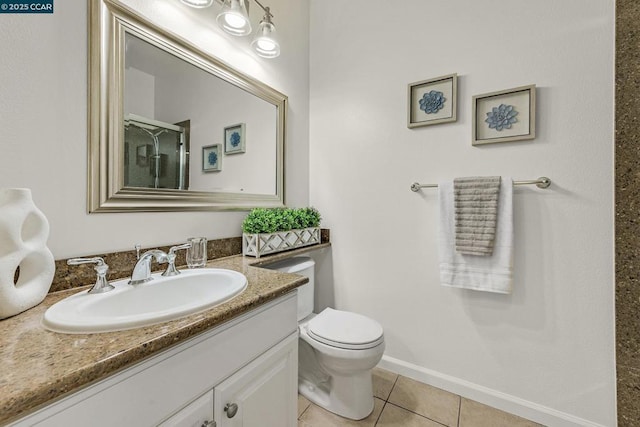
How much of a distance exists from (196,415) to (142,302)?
44cm

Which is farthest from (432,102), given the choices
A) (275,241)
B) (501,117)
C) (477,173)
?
(275,241)

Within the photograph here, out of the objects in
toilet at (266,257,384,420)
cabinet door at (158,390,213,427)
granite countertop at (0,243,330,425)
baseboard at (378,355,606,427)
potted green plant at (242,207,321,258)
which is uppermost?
potted green plant at (242,207,321,258)

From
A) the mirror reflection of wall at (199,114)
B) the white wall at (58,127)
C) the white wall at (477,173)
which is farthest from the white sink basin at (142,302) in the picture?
the white wall at (477,173)

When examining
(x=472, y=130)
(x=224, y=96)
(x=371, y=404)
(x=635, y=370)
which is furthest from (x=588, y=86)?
(x=371, y=404)

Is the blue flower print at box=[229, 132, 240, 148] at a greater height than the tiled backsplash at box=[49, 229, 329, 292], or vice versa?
the blue flower print at box=[229, 132, 240, 148]

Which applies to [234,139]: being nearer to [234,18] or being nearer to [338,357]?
[234,18]

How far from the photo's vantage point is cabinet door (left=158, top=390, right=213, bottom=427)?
633 millimetres

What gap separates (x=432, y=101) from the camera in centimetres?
155

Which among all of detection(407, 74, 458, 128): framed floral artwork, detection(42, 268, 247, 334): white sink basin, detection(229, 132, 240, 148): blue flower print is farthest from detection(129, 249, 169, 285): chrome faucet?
detection(407, 74, 458, 128): framed floral artwork

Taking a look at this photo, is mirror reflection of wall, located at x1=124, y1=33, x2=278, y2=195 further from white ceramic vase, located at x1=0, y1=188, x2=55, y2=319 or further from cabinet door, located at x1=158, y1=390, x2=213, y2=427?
cabinet door, located at x1=158, y1=390, x2=213, y2=427

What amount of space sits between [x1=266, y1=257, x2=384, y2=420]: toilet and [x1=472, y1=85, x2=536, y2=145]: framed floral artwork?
1.18 meters

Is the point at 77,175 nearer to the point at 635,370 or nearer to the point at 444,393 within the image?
the point at 635,370

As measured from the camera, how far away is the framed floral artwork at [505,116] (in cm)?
132

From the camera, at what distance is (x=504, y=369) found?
4.64 feet
